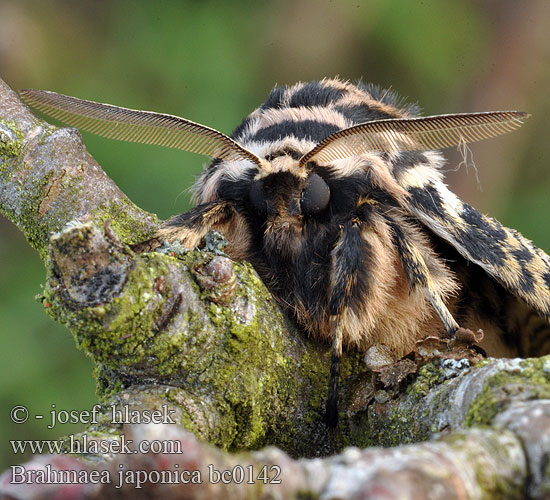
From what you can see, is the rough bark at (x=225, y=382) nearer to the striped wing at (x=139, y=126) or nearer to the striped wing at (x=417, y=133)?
the striped wing at (x=139, y=126)

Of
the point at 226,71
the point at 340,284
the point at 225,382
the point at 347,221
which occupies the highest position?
the point at 226,71

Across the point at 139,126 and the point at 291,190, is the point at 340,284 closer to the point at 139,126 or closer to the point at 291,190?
the point at 291,190

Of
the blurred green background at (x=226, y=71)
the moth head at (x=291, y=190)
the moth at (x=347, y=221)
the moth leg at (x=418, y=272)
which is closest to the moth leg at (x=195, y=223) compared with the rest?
the moth at (x=347, y=221)

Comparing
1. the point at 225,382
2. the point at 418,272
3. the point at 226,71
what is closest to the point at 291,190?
the point at 418,272

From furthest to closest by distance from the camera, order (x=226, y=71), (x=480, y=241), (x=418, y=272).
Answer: (x=226, y=71) → (x=480, y=241) → (x=418, y=272)

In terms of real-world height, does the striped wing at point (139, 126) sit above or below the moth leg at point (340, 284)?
above

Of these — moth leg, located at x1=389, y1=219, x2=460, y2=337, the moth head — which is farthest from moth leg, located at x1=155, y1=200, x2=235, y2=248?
moth leg, located at x1=389, y1=219, x2=460, y2=337

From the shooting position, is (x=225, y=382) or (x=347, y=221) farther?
(x=347, y=221)

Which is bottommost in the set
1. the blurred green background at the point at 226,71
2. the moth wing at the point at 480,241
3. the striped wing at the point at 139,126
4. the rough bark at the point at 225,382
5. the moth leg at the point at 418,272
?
the rough bark at the point at 225,382
